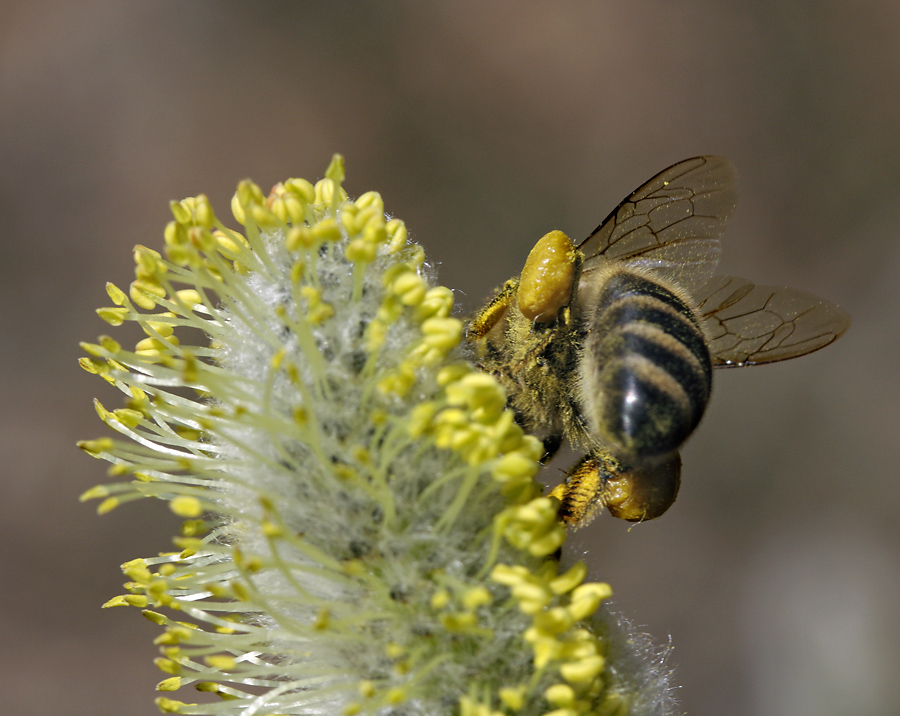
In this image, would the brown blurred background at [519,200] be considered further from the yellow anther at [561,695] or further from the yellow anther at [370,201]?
the yellow anther at [370,201]

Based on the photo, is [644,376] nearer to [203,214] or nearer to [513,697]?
[513,697]

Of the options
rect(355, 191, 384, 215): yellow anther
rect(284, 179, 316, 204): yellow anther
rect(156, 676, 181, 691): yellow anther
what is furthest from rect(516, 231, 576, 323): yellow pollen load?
rect(156, 676, 181, 691): yellow anther

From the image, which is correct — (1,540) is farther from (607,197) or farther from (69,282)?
(607,197)

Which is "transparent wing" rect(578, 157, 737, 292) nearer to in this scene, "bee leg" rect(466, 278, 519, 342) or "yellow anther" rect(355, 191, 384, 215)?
"bee leg" rect(466, 278, 519, 342)

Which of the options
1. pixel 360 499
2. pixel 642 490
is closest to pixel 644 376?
pixel 642 490

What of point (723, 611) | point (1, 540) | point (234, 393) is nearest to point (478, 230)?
point (723, 611)

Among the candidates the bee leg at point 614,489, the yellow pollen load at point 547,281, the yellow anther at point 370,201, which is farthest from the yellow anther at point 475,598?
the yellow anther at point 370,201

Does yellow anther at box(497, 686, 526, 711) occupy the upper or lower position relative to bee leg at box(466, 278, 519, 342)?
lower
